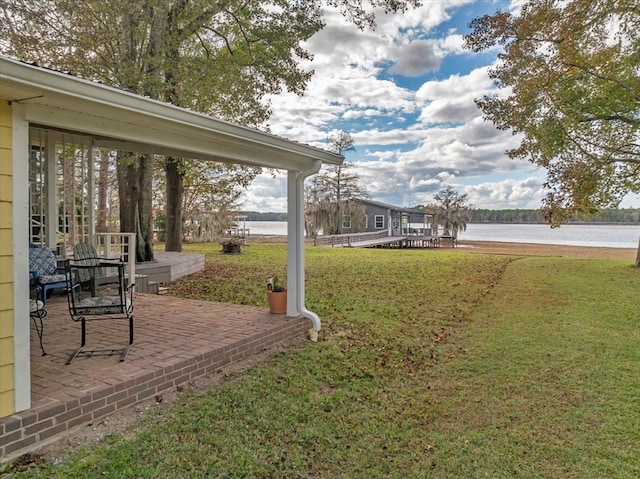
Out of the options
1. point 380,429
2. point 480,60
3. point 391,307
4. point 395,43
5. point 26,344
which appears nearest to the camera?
point 26,344

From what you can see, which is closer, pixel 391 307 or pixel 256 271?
pixel 391 307

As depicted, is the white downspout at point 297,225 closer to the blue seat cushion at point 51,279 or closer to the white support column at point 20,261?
the blue seat cushion at point 51,279

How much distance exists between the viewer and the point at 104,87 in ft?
8.50

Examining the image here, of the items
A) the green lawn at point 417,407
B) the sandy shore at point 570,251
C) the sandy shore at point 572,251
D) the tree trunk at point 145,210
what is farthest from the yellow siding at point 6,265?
the sandy shore at point 572,251

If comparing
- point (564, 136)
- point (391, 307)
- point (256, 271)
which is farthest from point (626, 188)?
point (256, 271)

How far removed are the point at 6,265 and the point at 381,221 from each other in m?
33.2

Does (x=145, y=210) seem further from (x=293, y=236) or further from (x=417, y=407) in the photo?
(x=417, y=407)

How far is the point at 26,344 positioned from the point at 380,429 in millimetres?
2513

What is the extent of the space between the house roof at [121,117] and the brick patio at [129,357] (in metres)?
1.84

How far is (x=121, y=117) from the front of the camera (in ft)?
9.66

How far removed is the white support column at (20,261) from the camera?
2.47m

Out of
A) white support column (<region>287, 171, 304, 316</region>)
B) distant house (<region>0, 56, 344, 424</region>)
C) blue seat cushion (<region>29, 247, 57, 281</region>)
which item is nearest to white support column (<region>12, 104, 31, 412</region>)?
distant house (<region>0, 56, 344, 424</region>)

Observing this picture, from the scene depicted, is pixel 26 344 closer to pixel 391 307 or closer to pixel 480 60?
pixel 391 307

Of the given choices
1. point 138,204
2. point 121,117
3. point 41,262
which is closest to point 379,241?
point 138,204
